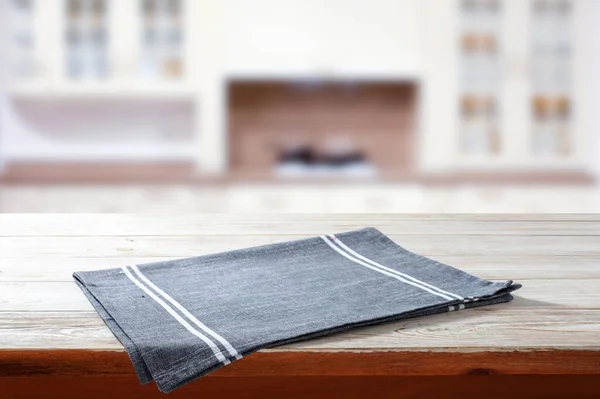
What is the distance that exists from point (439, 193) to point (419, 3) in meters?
1.00

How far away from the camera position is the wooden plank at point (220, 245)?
4.06 feet

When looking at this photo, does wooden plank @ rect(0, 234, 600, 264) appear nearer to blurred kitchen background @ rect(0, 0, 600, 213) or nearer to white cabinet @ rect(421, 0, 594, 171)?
blurred kitchen background @ rect(0, 0, 600, 213)

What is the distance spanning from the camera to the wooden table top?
81 cm

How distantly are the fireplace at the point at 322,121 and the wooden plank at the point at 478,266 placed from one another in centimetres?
337

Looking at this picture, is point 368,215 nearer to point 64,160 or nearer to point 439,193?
point 439,193

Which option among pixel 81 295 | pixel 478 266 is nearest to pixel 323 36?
pixel 478 266

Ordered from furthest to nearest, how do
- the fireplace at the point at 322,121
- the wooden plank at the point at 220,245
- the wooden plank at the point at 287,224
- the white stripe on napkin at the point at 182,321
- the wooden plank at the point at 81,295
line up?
the fireplace at the point at 322,121, the wooden plank at the point at 287,224, the wooden plank at the point at 220,245, the wooden plank at the point at 81,295, the white stripe on napkin at the point at 182,321

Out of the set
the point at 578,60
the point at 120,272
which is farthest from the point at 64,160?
the point at 120,272

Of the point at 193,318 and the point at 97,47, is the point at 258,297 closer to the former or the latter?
the point at 193,318

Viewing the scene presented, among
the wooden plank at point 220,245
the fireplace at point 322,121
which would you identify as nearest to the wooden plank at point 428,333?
Answer: the wooden plank at point 220,245

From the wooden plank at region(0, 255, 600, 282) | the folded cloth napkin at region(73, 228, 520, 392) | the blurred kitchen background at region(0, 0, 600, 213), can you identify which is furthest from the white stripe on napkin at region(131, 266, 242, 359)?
the blurred kitchen background at region(0, 0, 600, 213)

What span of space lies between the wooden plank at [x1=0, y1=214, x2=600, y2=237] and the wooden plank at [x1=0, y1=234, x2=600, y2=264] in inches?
1.6

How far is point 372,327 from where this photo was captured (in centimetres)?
87

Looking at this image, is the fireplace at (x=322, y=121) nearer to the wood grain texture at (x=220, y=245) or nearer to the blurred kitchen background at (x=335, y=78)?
the blurred kitchen background at (x=335, y=78)
